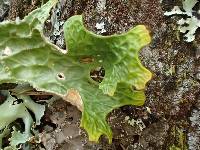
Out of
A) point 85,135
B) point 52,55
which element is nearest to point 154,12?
point 52,55

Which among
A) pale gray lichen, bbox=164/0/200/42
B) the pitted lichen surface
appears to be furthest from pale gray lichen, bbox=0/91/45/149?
pale gray lichen, bbox=164/0/200/42

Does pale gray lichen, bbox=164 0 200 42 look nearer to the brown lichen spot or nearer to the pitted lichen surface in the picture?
the pitted lichen surface

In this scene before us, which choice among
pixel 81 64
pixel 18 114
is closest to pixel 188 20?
pixel 81 64

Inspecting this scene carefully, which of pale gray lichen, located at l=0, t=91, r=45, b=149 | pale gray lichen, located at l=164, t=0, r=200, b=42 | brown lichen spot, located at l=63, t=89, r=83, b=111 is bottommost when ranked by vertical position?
pale gray lichen, located at l=0, t=91, r=45, b=149

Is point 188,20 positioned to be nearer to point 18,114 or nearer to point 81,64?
point 81,64

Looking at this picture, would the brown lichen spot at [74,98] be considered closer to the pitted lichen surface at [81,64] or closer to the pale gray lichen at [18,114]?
the pitted lichen surface at [81,64]

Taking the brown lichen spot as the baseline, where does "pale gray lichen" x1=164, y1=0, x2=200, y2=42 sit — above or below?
above
